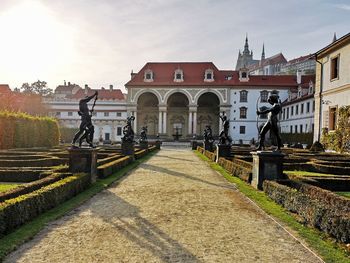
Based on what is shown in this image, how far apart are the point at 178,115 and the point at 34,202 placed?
173 feet

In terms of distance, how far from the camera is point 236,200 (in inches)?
333

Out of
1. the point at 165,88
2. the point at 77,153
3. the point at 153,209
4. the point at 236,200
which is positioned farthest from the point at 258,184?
the point at 165,88

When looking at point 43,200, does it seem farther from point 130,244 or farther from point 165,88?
point 165,88

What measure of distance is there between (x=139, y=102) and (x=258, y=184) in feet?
163

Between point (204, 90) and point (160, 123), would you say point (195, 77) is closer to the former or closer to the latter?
point (204, 90)

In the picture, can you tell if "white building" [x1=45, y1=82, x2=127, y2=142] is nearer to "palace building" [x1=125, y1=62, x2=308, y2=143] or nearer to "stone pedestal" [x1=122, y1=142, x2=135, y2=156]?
"palace building" [x1=125, y1=62, x2=308, y2=143]

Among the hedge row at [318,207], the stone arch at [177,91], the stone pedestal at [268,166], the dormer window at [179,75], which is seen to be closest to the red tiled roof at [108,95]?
the stone arch at [177,91]

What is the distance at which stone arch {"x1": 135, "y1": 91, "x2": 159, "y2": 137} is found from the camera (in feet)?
192

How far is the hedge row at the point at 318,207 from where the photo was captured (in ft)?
17.0

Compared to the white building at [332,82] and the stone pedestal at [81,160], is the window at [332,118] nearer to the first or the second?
the white building at [332,82]

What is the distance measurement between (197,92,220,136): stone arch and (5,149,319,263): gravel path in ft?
165

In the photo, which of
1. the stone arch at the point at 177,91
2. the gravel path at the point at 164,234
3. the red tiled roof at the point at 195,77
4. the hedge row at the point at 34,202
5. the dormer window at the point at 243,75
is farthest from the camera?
the dormer window at the point at 243,75

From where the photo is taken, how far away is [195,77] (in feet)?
185

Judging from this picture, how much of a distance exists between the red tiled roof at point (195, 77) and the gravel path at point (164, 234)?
47.5 metres
